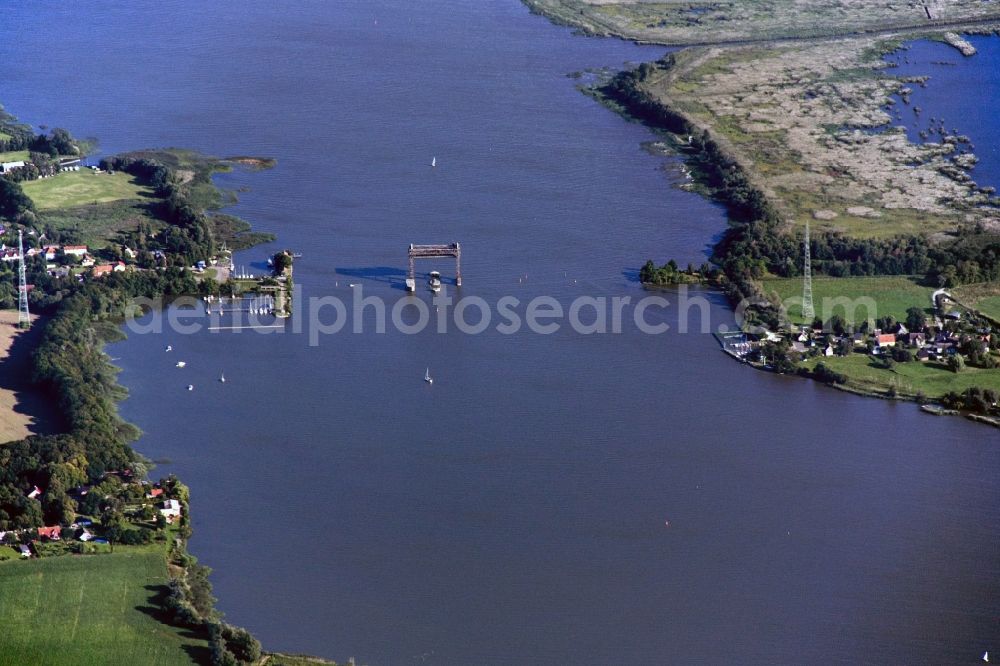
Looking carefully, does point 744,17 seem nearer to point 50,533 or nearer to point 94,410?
point 94,410

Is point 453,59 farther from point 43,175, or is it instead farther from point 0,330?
point 0,330

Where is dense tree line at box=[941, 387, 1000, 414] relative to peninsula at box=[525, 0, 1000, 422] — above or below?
below

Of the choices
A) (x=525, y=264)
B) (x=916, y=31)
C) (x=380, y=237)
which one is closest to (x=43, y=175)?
(x=380, y=237)

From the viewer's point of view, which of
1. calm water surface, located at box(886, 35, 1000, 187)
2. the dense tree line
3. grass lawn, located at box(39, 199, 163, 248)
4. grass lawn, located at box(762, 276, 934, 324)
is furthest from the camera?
calm water surface, located at box(886, 35, 1000, 187)

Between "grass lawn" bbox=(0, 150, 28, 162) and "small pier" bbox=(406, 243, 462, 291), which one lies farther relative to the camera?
"grass lawn" bbox=(0, 150, 28, 162)

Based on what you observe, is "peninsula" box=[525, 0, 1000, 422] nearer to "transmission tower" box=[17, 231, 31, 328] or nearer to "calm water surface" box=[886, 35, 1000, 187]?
"calm water surface" box=[886, 35, 1000, 187]

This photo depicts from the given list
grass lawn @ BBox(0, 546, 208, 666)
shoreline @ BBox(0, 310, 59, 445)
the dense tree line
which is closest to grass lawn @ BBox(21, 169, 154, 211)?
shoreline @ BBox(0, 310, 59, 445)
